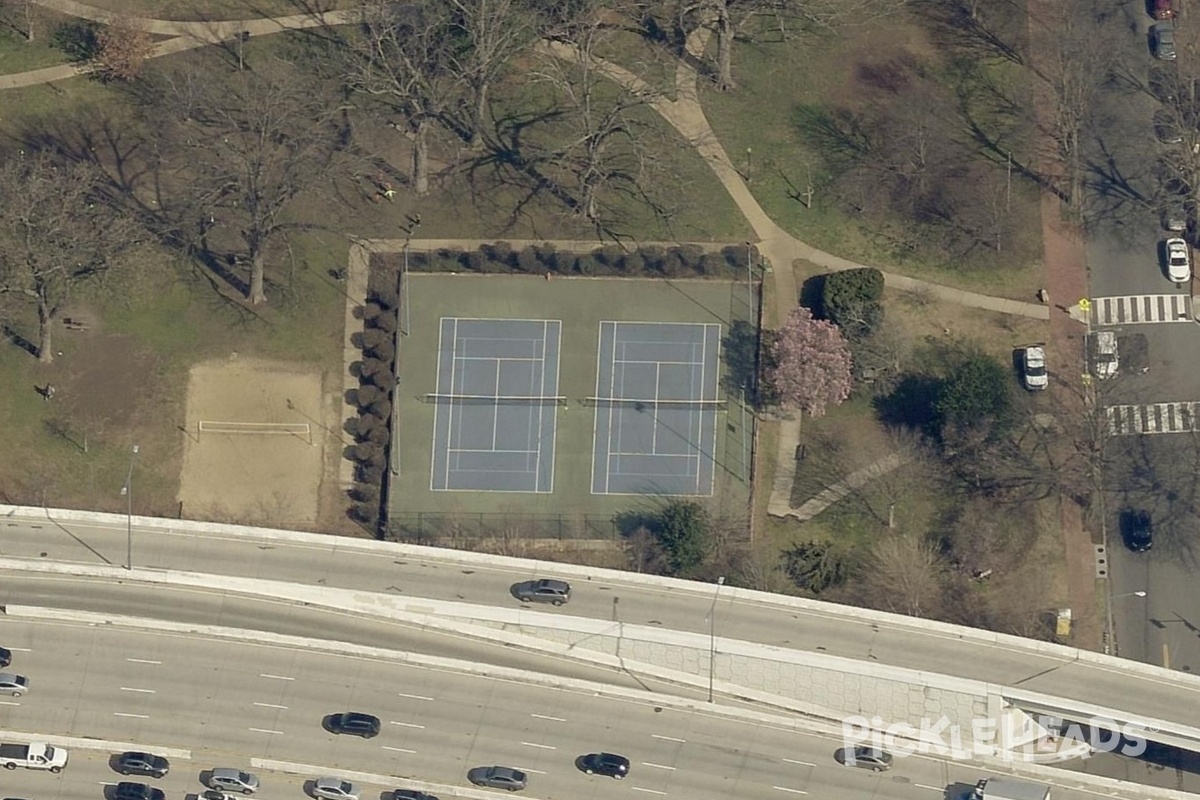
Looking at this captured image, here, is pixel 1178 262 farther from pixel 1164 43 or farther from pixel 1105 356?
pixel 1164 43

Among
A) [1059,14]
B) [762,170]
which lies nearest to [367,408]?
[762,170]

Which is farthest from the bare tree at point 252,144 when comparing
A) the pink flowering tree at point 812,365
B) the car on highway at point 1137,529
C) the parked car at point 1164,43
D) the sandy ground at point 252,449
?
the car on highway at point 1137,529

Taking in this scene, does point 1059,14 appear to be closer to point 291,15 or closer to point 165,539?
point 291,15

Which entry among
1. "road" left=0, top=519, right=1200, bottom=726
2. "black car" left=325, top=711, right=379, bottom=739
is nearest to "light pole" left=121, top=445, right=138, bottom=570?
"road" left=0, top=519, right=1200, bottom=726

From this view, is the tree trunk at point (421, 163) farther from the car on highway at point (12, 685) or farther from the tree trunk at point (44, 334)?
the car on highway at point (12, 685)

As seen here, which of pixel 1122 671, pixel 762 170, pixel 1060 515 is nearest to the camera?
pixel 1122 671

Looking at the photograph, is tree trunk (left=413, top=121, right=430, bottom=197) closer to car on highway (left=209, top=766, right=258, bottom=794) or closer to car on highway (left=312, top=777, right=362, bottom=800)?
car on highway (left=312, top=777, right=362, bottom=800)

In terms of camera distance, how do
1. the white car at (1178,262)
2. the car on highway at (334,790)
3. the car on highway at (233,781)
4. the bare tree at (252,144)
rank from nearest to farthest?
the car on highway at (334,790), the car on highway at (233,781), the white car at (1178,262), the bare tree at (252,144)
